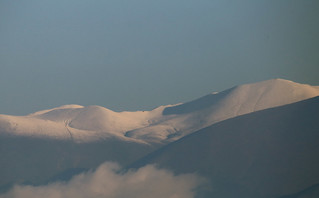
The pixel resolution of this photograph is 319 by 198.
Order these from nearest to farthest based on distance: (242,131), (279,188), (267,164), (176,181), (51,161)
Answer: (279,188)
(267,164)
(176,181)
(242,131)
(51,161)

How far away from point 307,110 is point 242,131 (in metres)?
22.6

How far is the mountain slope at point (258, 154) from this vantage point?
13562 centimetres

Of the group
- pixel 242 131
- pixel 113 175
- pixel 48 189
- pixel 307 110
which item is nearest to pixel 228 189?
pixel 242 131

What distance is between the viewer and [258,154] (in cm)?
15238

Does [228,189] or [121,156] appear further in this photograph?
[121,156]

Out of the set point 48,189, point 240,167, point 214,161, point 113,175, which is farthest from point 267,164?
point 48,189

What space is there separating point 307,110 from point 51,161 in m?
99.2

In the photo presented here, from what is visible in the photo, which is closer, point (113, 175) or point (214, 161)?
point (214, 161)

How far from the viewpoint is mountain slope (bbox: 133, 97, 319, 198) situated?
445 feet

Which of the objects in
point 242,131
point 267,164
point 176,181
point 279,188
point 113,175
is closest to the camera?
point 279,188

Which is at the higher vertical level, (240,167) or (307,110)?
(307,110)

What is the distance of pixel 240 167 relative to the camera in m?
152

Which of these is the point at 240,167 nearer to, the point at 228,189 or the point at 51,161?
the point at 228,189

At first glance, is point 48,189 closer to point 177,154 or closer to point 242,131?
point 177,154
